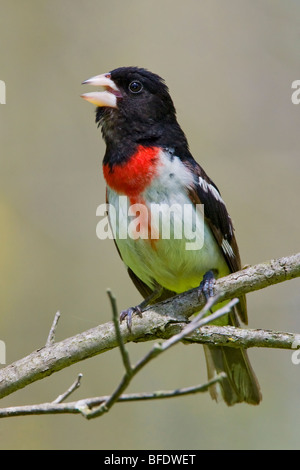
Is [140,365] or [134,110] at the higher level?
[134,110]

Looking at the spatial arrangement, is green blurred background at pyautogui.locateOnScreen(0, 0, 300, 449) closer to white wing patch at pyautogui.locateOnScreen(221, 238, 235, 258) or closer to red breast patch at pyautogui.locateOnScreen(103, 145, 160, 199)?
white wing patch at pyautogui.locateOnScreen(221, 238, 235, 258)

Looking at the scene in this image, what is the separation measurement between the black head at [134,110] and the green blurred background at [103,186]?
102 inches

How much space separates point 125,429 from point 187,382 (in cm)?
78

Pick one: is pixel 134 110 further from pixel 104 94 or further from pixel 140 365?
pixel 140 365

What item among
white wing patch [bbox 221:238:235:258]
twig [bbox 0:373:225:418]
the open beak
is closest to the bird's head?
Result: the open beak

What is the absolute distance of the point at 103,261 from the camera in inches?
297

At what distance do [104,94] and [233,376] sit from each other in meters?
2.25

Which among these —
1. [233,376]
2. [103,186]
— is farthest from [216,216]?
[103,186]

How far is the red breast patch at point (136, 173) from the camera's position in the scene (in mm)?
4602

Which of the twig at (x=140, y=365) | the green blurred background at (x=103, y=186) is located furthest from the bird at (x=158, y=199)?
the green blurred background at (x=103, y=186)

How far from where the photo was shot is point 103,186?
7.64 metres

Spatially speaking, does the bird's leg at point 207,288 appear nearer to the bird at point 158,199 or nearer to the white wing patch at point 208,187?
the bird at point 158,199

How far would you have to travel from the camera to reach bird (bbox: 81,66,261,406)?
4.59 metres

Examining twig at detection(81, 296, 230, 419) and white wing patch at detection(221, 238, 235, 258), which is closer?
twig at detection(81, 296, 230, 419)
